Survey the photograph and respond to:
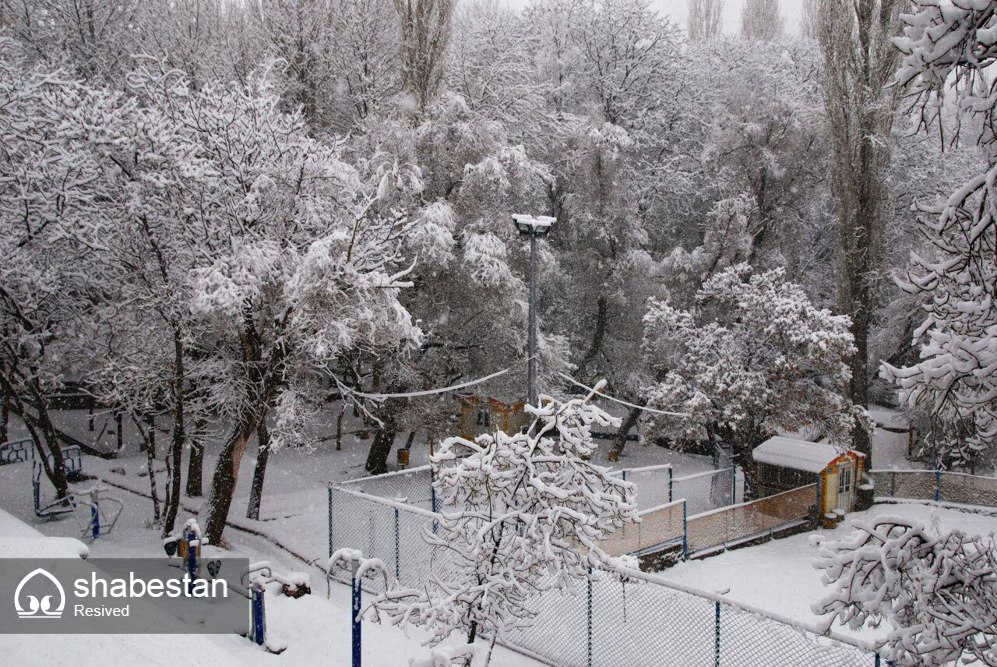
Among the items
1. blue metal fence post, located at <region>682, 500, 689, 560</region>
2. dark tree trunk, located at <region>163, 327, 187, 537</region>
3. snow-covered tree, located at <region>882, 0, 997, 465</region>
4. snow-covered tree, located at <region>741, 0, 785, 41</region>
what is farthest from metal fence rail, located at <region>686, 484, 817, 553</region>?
snow-covered tree, located at <region>741, 0, 785, 41</region>

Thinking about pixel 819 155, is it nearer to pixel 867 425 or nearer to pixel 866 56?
pixel 866 56

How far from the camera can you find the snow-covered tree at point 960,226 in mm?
3996

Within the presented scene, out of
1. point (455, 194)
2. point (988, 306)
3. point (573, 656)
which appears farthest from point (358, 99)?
point (988, 306)

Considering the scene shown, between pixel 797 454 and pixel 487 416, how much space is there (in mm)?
9890

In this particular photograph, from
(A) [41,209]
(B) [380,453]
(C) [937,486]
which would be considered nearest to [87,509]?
(A) [41,209]

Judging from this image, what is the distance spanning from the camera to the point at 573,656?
8.95 metres

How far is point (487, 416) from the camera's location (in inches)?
975

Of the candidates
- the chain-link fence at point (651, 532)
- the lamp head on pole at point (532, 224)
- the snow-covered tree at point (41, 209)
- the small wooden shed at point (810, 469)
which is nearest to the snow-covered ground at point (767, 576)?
the chain-link fence at point (651, 532)

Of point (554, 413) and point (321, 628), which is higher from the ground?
point (554, 413)

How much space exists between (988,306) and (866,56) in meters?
20.0

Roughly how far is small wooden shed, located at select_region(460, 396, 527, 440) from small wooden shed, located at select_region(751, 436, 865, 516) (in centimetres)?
670

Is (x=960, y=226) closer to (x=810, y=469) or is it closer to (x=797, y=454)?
(x=810, y=469)

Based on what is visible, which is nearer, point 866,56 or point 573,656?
point 573,656

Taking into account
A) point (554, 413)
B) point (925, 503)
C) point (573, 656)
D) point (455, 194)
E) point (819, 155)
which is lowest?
point (925, 503)
